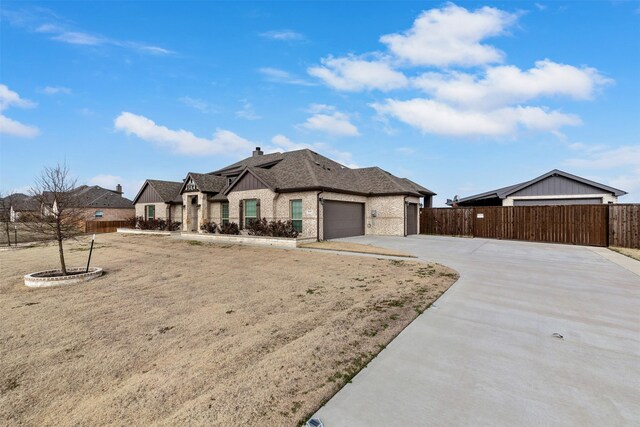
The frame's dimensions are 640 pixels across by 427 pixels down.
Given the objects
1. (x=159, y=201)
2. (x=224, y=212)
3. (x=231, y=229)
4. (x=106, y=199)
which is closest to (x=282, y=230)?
(x=231, y=229)

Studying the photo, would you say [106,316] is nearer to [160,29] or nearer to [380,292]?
[380,292]

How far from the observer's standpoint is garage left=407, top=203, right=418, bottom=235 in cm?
2198

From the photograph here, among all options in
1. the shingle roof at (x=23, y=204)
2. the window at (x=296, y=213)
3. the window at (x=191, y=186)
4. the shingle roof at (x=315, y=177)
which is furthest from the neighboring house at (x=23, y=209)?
the window at (x=296, y=213)

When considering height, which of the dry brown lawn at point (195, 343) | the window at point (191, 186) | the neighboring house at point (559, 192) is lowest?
the dry brown lawn at point (195, 343)

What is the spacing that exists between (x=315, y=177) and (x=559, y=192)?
18.1 metres

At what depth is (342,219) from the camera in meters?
19.8

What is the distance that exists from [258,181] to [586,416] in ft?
62.3

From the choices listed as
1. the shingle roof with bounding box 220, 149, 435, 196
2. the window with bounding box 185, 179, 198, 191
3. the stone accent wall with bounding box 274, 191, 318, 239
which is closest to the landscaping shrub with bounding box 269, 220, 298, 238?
the stone accent wall with bounding box 274, 191, 318, 239

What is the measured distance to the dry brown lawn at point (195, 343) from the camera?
270 centimetres

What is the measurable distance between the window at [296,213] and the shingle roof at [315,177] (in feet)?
3.20

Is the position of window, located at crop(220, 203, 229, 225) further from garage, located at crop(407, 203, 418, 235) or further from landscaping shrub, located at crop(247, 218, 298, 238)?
garage, located at crop(407, 203, 418, 235)

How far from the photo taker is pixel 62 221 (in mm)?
9180

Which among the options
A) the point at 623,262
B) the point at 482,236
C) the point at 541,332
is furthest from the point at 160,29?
the point at 482,236

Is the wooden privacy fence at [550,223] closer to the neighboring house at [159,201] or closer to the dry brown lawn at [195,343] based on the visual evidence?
the dry brown lawn at [195,343]
